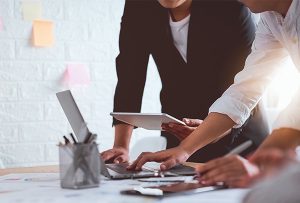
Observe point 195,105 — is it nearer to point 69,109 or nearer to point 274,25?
point 274,25

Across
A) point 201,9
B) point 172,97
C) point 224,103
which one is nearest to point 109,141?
point 172,97

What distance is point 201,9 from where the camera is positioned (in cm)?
157

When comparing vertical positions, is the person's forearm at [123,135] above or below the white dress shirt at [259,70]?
below

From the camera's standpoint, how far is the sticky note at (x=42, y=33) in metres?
2.28

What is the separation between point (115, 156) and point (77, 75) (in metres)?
1.07

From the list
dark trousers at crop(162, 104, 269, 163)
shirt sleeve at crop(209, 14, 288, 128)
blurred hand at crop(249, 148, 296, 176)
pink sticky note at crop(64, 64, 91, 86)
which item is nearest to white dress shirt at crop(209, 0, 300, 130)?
shirt sleeve at crop(209, 14, 288, 128)

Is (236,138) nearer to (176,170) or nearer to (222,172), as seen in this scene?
(176,170)

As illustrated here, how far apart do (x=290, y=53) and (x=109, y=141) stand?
4.69ft

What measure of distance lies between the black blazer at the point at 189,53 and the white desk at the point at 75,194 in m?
0.68

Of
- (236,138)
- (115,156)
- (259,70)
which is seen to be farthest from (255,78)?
(115,156)

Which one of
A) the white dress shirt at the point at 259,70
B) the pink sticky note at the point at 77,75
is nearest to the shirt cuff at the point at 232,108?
the white dress shirt at the point at 259,70

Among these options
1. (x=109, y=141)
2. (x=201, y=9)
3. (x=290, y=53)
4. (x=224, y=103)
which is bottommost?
(x=109, y=141)

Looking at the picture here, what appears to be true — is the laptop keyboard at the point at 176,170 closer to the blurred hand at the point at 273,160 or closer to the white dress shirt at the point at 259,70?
the white dress shirt at the point at 259,70

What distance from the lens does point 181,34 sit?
1.60 meters
